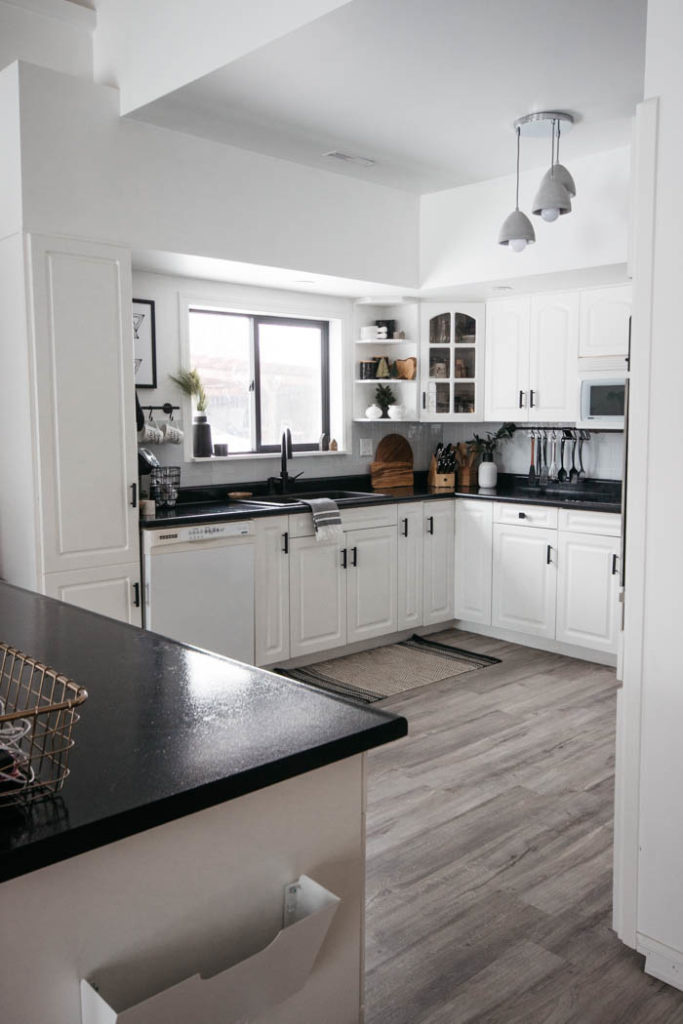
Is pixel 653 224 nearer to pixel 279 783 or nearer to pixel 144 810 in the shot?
pixel 279 783

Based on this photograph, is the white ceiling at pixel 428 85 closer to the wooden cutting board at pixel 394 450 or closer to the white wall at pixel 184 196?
the white wall at pixel 184 196

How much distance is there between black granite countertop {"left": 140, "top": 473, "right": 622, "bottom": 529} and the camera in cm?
429

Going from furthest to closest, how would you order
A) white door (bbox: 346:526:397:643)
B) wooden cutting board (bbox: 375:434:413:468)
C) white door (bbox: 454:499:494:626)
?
1. wooden cutting board (bbox: 375:434:413:468)
2. white door (bbox: 454:499:494:626)
3. white door (bbox: 346:526:397:643)

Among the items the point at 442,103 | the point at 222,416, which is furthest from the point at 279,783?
the point at 222,416

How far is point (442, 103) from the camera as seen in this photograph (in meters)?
3.60

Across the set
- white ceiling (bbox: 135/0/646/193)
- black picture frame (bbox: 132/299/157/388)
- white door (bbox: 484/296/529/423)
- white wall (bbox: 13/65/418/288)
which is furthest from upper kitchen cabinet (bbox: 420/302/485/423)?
black picture frame (bbox: 132/299/157/388)

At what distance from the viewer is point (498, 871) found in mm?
2691

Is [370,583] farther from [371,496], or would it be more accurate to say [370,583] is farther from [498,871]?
[498,871]

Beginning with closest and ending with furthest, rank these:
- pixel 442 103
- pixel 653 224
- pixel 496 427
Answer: pixel 653 224 → pixel 442 103 → pixel 496 427

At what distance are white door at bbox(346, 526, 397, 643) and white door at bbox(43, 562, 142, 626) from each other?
135cm

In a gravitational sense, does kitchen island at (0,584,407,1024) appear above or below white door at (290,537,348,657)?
above

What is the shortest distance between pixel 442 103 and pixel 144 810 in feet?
11.0

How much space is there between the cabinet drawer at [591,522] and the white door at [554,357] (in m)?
→ 0.61

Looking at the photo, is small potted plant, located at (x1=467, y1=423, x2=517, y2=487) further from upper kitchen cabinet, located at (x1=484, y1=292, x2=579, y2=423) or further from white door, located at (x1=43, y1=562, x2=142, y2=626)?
white door, located at (x1=43, y1=562, x2=142, y2=626)
